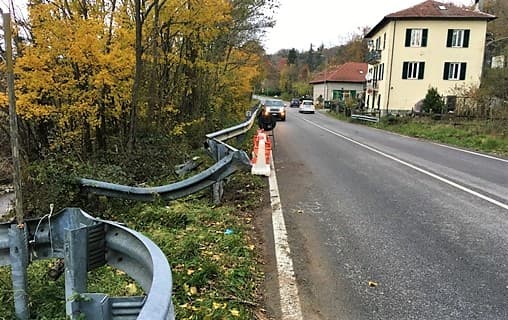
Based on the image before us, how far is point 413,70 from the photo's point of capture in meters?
42.3

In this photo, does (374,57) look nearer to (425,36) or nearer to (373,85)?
(373,85)

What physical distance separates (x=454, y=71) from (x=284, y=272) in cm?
4271

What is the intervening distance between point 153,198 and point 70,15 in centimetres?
697

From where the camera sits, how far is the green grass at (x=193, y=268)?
3.86m

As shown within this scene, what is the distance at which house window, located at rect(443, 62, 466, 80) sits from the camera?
4153cm

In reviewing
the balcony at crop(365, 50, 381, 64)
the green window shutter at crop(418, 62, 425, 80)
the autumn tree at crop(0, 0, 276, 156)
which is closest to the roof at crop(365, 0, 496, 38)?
the green window shutter at crop(418, 62, 425, 80)

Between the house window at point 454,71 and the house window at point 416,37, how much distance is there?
10.2 ft

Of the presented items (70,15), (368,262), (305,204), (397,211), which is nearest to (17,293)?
(368,262)

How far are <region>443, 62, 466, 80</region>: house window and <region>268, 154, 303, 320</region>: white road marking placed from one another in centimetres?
3988

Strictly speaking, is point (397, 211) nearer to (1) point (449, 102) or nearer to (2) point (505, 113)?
(2) point (505, 113)

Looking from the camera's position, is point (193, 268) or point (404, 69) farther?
point (404, 69)

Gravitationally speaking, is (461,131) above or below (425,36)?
below

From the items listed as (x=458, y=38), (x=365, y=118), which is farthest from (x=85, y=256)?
(x=458, y=38)

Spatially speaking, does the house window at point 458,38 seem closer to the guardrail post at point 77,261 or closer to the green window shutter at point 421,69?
the green window shutter at point 421,69
